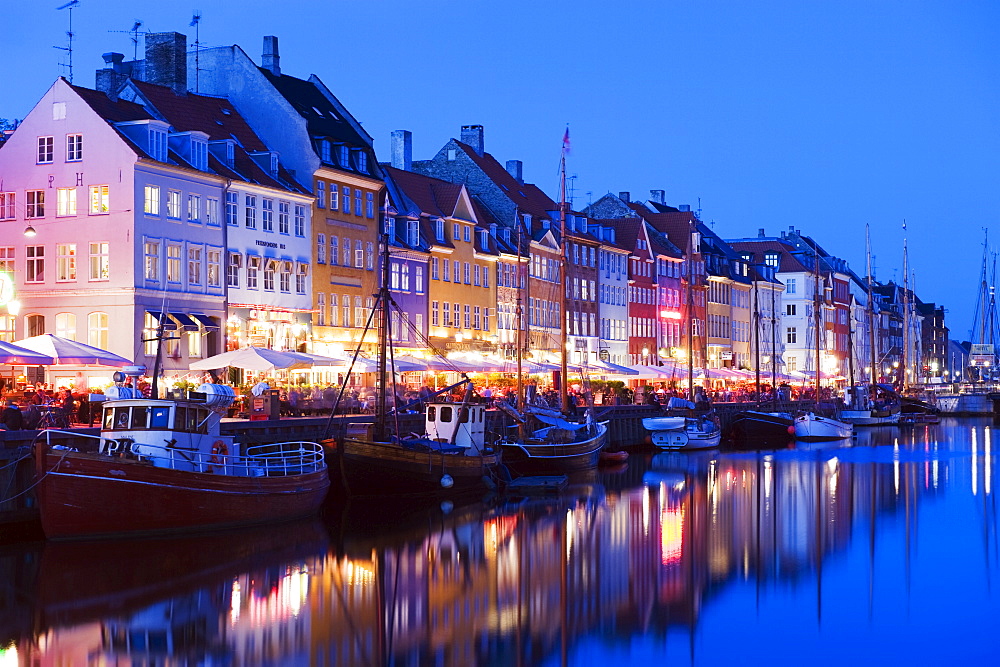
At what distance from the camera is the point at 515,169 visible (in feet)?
317

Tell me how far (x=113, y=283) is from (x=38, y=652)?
3130cm

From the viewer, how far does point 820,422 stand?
8475 centimetres

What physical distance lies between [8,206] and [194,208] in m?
6.66

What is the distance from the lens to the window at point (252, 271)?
5928 cm

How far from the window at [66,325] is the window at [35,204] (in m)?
3.77

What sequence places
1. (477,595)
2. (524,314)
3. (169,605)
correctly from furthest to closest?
(524,314) < (477,595) < (169,605)

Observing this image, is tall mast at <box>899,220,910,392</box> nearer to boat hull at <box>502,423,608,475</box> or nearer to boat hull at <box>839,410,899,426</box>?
boat hull at <box>839,410,899,426</box>

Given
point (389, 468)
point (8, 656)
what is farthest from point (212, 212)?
point (8, 656)

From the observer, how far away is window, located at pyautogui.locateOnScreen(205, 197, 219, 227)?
5656 cm

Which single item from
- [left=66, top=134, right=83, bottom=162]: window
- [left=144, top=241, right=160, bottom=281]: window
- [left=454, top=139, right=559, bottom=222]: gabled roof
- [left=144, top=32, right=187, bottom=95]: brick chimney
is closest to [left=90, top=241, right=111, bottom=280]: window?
[left=144, top=241, right=160, bottom=281]: window

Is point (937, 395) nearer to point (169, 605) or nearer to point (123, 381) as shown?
point (123, 381)

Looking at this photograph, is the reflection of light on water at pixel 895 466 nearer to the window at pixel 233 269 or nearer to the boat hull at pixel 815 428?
the boat hull at pixel 815 428

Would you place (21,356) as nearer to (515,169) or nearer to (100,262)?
(100,262)

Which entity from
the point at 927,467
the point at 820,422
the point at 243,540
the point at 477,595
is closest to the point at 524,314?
the point at 820,422
